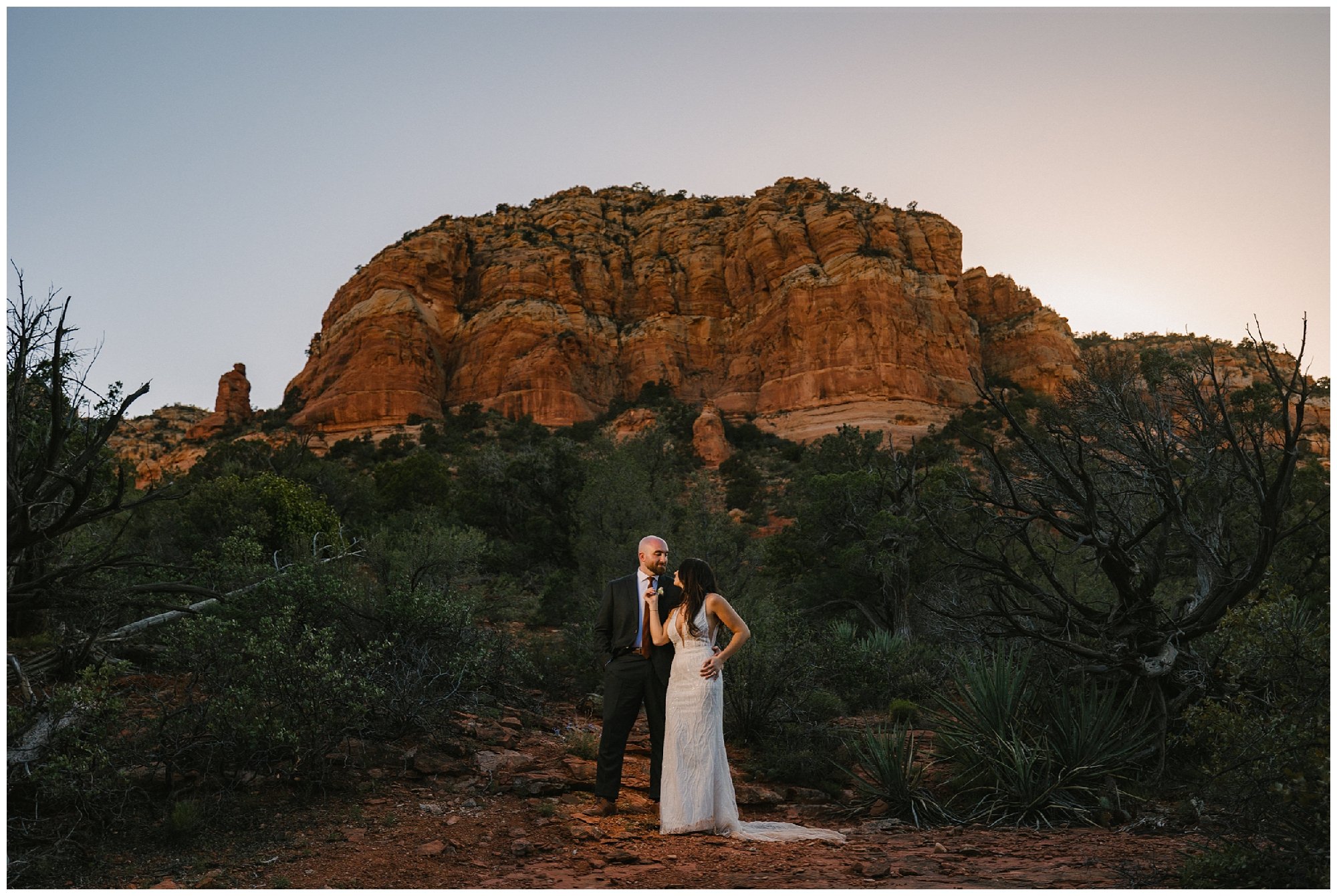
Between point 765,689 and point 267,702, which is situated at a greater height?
point 267,702

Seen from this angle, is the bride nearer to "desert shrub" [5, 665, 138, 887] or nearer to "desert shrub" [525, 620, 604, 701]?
"desert shrub" [5, 665, 138, 887]

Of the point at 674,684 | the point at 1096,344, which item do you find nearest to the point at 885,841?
the point at 674,684

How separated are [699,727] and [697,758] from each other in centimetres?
17

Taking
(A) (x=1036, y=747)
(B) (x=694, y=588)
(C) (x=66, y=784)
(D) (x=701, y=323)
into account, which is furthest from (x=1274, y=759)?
(D) (x=701, y=323)

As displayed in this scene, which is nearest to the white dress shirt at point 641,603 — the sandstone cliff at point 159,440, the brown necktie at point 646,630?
the brown necktie at point 646,630

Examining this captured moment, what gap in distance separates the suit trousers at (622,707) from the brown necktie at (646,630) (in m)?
0.04

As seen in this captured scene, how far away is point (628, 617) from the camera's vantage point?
5.25m

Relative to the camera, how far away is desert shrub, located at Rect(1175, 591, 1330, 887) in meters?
3.70

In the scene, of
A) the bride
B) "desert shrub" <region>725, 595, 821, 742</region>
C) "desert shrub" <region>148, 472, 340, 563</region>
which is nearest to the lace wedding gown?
the bride

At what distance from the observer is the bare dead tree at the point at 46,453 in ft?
18.3

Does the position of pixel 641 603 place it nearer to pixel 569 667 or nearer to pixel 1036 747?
pixel 1036 747

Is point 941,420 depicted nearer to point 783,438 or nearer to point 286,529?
point 783,438

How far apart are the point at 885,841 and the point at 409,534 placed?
35.8 ft

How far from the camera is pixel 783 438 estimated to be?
49.2 m
